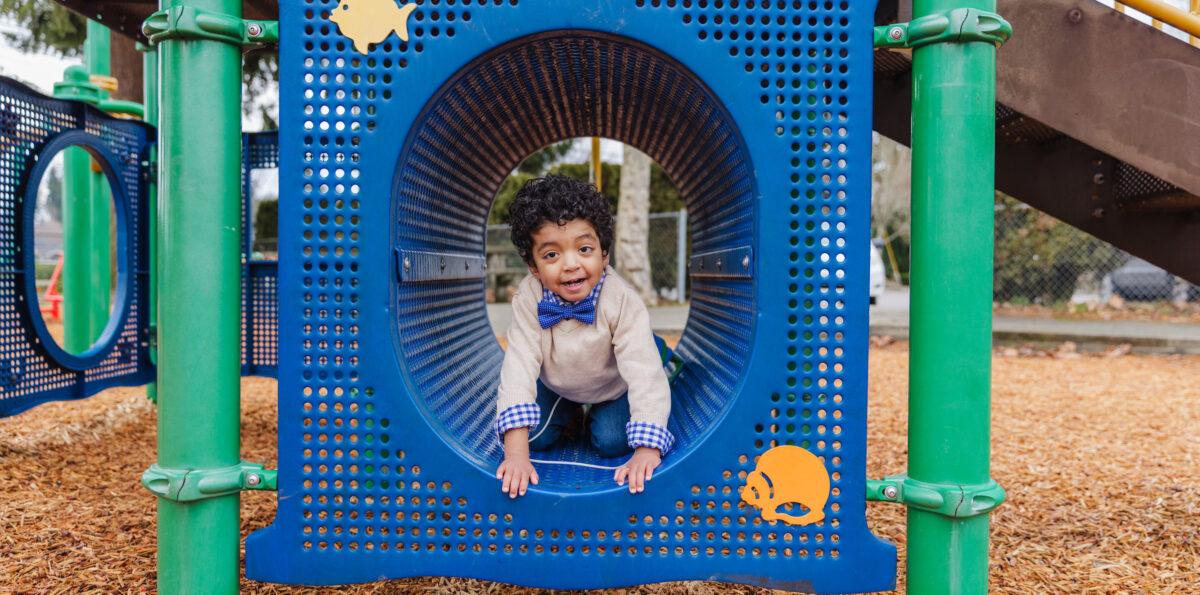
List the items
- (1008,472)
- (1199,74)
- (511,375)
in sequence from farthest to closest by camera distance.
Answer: (1008,472) < (1199,74) < (511,375)

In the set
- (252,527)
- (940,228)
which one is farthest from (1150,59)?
(252,527)

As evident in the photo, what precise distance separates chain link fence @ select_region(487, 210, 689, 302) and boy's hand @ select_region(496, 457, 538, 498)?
10.7 meters

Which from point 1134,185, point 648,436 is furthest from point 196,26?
point 1134,185

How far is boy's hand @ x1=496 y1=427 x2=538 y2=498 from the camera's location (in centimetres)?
185

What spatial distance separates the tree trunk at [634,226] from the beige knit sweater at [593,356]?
8.99 m

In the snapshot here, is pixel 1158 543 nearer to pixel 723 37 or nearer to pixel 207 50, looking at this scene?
pixel 723 37

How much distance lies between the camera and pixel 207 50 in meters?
1.84

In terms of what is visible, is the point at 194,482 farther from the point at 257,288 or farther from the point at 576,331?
the point at 257,288

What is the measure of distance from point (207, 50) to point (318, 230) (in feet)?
1.72

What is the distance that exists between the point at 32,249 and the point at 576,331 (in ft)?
8.86

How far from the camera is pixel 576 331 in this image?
227cm

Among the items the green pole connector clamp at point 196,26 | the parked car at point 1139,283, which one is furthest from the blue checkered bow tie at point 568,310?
the parked car at point 1139,283

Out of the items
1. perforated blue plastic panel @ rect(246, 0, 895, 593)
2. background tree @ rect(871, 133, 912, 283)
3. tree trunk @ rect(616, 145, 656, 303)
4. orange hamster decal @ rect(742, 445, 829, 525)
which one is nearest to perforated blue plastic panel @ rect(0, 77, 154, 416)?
perforated blue plastic panel @ rect(246, 0, 895, 593)

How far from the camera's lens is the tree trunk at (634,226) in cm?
1141
